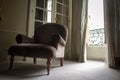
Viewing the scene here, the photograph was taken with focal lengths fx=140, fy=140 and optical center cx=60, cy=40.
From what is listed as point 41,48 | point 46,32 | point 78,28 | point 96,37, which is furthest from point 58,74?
point 96,37

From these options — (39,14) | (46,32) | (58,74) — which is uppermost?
(39,14)

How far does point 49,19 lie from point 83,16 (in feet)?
3.28

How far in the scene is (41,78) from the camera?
5.72 ft

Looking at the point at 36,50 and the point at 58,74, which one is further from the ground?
the point at 36,50

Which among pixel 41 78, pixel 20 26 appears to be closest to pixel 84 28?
pixel 20 26

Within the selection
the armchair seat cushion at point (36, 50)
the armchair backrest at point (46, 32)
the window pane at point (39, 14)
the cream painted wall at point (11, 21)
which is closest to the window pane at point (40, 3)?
the window pane at point (39, 14)

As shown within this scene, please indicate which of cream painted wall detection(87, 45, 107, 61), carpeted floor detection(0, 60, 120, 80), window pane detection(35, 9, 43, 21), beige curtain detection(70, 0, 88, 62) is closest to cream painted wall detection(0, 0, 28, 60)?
window pane detection(35, 9, 43, 21)

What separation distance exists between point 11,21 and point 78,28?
6.41ft

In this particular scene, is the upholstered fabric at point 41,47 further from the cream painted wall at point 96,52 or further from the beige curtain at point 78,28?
the cream painted wall at point 96,52

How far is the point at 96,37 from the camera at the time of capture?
15.2ft

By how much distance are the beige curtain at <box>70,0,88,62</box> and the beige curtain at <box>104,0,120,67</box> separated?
0.94m

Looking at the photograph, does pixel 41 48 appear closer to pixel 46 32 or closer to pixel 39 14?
pixel 46 32

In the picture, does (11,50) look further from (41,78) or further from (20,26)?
(20,26)

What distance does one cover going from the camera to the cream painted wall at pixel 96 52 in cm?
403
